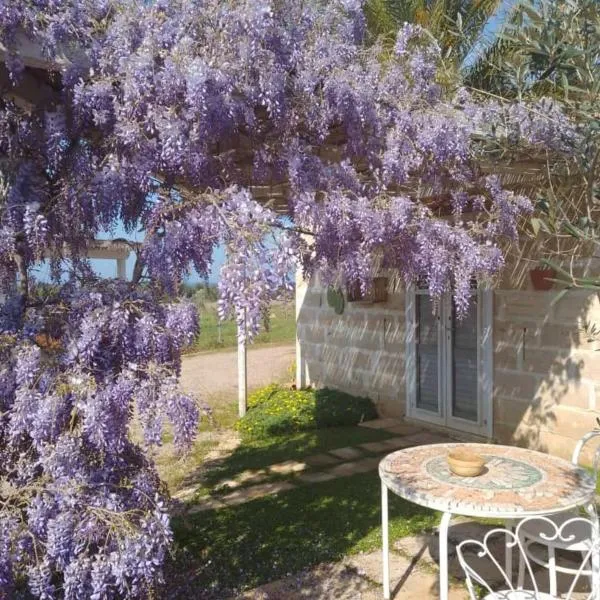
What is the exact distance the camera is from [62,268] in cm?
276

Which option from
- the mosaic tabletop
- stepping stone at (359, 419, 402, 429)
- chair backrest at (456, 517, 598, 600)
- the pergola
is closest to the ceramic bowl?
the mosaic tabletop

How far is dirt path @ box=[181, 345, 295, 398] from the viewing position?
1100 cm

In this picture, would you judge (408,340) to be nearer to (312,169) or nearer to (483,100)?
(483,100)

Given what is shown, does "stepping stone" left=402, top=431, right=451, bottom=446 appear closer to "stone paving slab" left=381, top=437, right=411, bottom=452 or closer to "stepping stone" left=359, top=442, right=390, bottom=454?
"stone paving slab" left=381, top=437, right=411, bottom=452

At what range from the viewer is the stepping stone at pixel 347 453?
6219 millimetres

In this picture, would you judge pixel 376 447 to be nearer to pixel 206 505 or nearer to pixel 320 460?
pixel 320 460

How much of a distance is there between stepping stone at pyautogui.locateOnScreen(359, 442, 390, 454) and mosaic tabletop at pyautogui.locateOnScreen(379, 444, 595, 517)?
9.38 ft

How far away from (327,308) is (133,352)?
6614 millimetres

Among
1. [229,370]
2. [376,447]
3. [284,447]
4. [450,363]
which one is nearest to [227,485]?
[284,447]

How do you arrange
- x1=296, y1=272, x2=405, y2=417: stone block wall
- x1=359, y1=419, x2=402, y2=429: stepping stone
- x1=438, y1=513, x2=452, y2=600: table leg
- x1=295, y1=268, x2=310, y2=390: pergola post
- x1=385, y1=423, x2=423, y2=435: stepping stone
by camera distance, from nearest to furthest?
x1=438, y1=513, x2=452, y2=600: table leg
x1=385, y1=423, x2=423, y2=435: stepping stone
x1=359, y1=419, x2=402, y2=429: stepping stone
x1=296, y1=272, x2=405, y2=417: stone block wall
x1=295, y1=268, x2=310, y2=390: pergola post

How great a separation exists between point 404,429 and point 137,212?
5.23 metres

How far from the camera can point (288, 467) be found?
5957 millimetres

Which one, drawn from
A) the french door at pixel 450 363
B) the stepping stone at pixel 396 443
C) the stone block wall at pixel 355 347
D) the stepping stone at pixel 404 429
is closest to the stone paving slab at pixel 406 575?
the stepping stone at pixel 396 443

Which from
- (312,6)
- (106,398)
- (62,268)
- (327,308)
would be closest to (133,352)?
(106,398)
